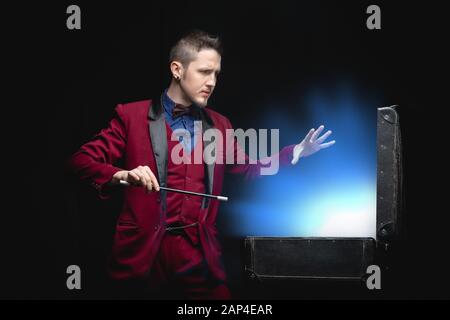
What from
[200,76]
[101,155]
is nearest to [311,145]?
[200,76]

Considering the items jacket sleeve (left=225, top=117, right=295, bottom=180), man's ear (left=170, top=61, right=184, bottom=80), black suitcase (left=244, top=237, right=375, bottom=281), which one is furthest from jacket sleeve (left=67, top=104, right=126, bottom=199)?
black suitcase (left=244, top=237, right=375, bottom=281)

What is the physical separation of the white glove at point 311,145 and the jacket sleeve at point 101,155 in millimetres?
1081

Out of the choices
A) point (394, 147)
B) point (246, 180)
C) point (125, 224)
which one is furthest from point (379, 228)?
point (125, 224)

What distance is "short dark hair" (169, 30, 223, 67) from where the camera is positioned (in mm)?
4605

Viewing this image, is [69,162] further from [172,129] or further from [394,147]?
[394,147]

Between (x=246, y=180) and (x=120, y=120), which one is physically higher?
(x=120, y=120)

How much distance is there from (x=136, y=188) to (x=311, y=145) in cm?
112

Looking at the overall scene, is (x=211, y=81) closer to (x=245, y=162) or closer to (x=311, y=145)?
(x=245, y=162)

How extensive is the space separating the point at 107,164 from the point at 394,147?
67.1 inches

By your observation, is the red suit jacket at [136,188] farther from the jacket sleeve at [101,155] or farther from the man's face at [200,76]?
the man's face at [200,76]

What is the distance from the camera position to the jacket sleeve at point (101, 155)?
14.5 ft

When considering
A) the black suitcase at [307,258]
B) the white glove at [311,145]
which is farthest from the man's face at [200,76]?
the black suitcase at [307,258]

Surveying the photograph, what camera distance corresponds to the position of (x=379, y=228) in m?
4.25

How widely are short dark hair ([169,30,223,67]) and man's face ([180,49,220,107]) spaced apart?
0.03 m
